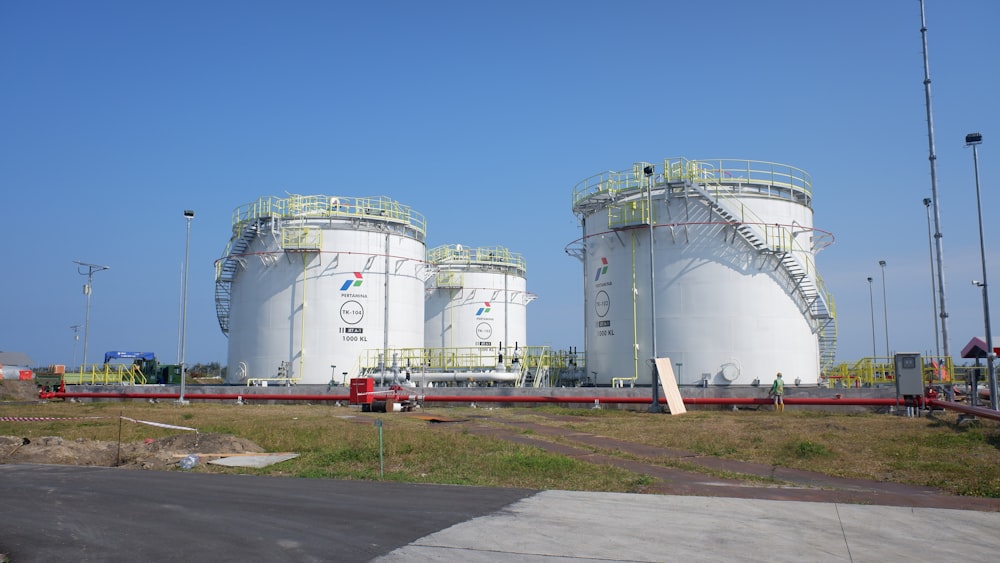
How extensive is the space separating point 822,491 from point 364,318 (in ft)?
104

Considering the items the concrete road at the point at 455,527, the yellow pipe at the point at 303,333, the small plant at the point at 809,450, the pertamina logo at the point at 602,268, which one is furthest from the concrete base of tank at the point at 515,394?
the concrete road at the point at 455,527

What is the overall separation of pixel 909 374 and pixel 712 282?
9.14m

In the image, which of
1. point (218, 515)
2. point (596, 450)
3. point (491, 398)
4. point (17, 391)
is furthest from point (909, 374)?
point (17, 391)

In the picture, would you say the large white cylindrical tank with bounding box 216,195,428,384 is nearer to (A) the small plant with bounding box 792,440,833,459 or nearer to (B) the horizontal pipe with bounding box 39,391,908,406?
(B) the horizontal pipe with bounding box 39,391,908,406

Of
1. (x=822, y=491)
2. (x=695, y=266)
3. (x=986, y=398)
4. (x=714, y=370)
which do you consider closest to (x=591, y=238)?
(x=695, y=266)

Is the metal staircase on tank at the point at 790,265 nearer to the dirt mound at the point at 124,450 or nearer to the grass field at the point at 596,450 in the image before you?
the grass field at the point at 596,450

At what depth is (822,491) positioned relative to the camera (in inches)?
478

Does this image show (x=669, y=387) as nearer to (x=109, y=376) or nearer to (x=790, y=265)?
(x=790, y=265)

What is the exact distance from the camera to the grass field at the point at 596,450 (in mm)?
13695

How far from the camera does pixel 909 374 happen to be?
2383cm

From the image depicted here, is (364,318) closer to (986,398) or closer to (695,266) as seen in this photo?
(695,266)

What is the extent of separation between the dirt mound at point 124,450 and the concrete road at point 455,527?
3767 millimetres

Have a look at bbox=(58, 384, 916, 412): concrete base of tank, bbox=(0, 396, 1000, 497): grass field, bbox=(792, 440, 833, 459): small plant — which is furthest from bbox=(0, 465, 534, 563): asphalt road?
bbox=(58, 384, 916, 412): concrete base of tank

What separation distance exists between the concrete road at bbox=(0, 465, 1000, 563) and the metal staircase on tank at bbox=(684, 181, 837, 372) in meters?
22.1
